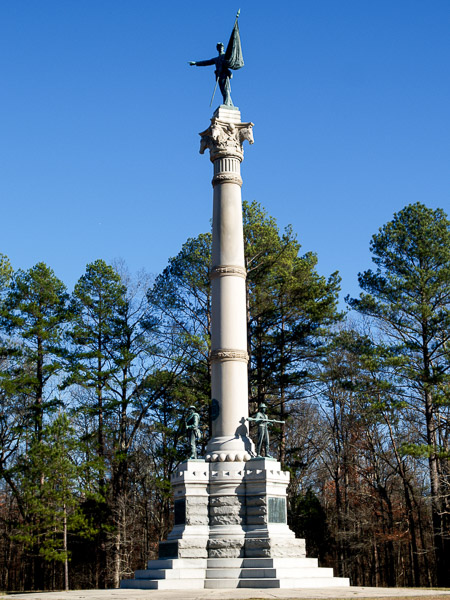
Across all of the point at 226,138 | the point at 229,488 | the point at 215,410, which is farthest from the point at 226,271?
the point at 229,488

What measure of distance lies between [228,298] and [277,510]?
20.7 feet

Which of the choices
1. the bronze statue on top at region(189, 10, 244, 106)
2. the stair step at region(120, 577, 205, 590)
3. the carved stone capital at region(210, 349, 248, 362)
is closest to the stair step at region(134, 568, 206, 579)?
the stair step at region(120, 577, 205, 590)

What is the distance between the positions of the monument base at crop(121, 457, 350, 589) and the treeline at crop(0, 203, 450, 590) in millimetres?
9268

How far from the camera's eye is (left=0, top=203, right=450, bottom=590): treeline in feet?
98.6

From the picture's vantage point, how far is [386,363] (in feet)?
95.1

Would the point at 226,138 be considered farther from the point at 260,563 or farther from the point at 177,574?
the point at 177,574

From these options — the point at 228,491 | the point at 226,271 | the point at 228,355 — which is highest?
the point at 226,271

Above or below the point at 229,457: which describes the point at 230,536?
below

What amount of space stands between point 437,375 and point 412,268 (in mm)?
4940

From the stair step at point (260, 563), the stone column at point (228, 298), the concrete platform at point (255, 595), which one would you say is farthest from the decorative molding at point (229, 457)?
the concrete platform at point (255, 595)

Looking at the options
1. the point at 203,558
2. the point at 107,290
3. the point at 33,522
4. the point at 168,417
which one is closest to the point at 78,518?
the point at 33,522

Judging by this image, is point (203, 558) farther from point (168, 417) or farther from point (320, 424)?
point (320, 424)

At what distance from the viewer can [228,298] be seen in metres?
21.7

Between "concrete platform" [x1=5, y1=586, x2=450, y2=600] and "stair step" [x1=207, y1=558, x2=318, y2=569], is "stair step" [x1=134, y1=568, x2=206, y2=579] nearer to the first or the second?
"stair step" [x1=207, y1=558, x2=318, y2=569]
